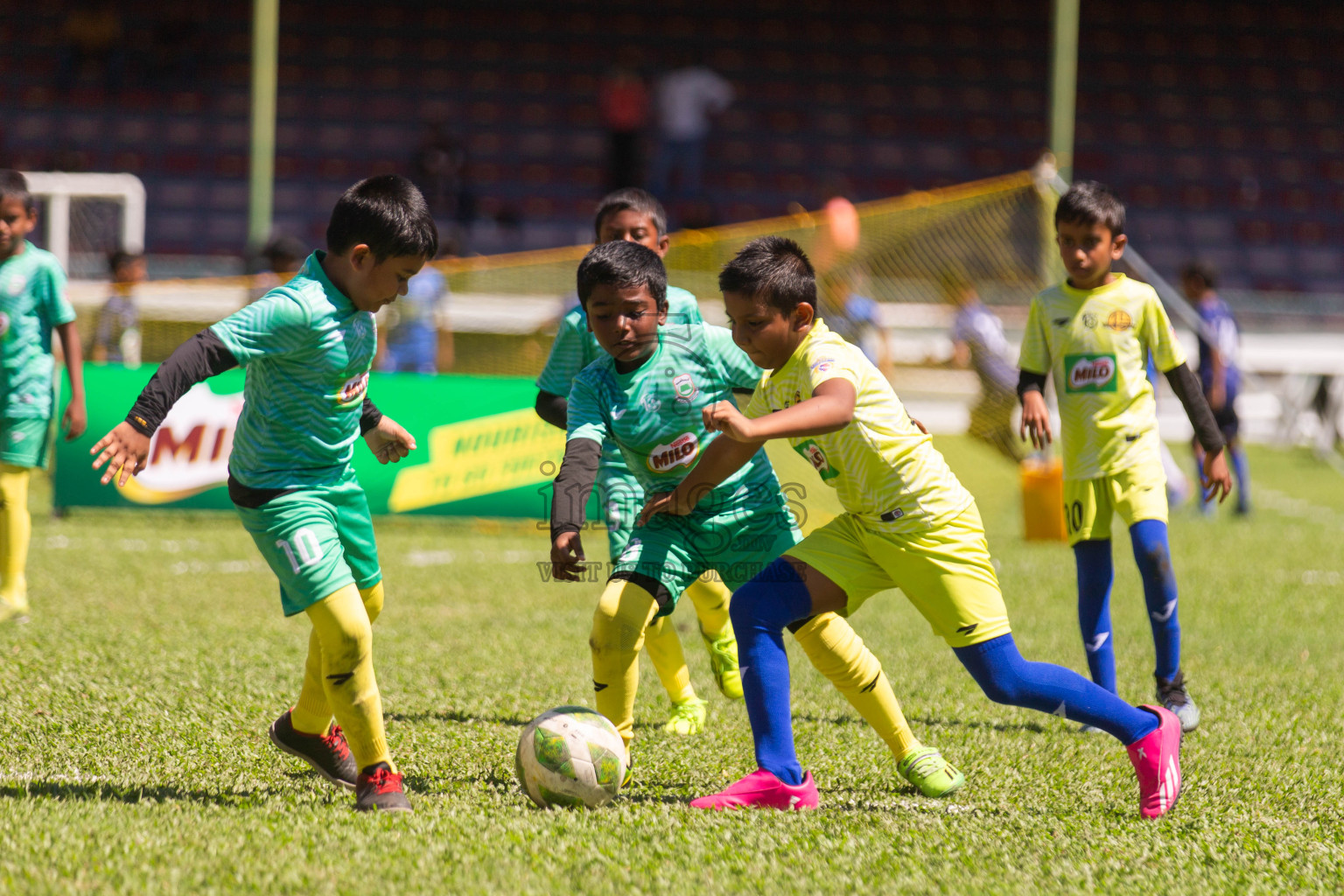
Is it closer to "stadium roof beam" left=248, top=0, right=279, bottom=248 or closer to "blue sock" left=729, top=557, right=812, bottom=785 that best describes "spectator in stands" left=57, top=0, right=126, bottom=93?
"stadium roof beam" left=248, top=0, right=279, bottom=248

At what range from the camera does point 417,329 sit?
459 inches

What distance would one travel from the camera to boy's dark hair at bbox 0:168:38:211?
238 inches

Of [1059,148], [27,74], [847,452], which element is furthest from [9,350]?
[27,74]

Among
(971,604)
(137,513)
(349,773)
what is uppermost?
(971,604)

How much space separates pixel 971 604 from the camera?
3631 mm

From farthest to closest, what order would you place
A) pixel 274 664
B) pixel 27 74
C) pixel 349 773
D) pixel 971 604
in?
1. pixel 27 74
2. pixel 274 664
3. pixel 349 773
4. pixel 971 604

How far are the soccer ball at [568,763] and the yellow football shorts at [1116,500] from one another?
6.76ft

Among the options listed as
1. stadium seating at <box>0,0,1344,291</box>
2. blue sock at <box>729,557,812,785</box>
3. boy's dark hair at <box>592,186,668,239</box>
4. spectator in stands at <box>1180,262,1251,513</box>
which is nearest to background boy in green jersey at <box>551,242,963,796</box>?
blue sock at <box>729,557,812,785</box>

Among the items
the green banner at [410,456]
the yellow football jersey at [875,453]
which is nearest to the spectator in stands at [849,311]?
the green banner at [410,456]

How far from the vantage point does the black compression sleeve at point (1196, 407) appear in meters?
4.86

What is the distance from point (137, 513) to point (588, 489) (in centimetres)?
758

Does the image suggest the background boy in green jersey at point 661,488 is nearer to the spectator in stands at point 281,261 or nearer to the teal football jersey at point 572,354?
the teal football jersey at point 572,354

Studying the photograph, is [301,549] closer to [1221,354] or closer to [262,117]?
[1221,354]

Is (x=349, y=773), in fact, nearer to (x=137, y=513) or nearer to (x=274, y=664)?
(x=274, y=664)
